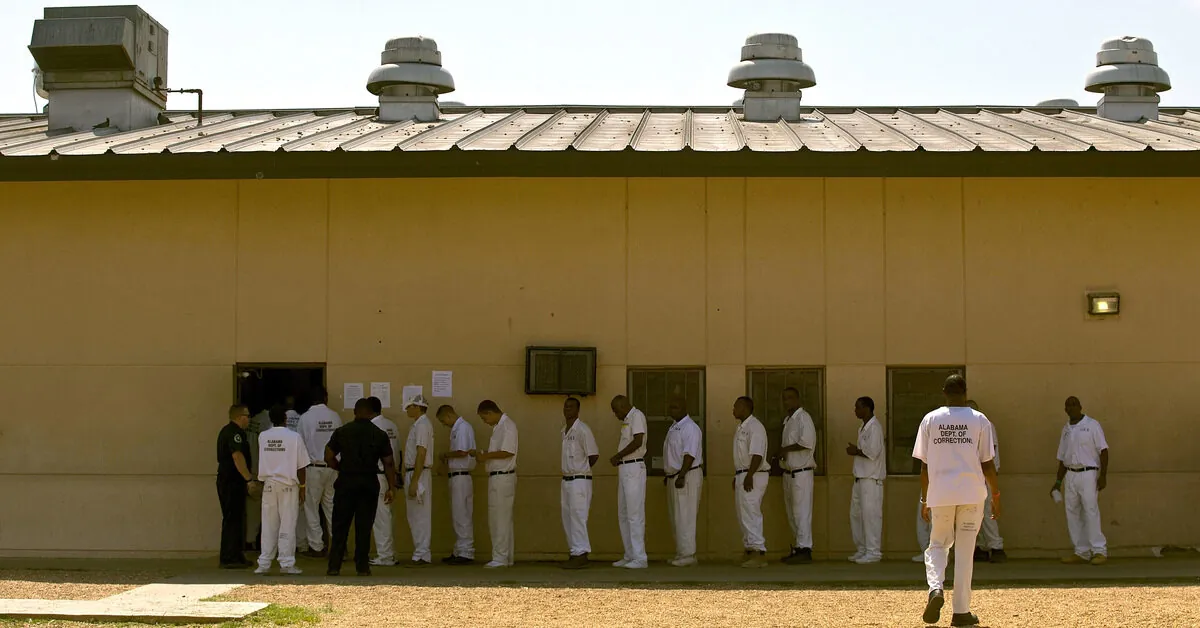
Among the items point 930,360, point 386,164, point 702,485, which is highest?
point 386,164

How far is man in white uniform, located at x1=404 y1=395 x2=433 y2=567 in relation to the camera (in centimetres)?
1380

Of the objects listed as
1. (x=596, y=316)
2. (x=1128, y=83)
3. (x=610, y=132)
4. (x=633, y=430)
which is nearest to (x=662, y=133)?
(x=610, y=132)

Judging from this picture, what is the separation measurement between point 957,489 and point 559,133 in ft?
23.6

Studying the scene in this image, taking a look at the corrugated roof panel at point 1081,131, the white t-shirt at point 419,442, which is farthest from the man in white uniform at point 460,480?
the corrugated roof panel at point 1081,131

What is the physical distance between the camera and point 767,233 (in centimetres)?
1423

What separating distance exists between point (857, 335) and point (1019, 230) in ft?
6.10

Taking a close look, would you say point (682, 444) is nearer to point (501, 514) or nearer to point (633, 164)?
point (501, 514)

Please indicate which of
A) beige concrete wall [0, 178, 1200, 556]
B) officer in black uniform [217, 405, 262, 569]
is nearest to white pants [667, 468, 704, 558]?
beige concrete wall [0, 178, 1200, 556]

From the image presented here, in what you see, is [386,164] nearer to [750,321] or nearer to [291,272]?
[291,272]

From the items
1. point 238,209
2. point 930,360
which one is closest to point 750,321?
point 930,360

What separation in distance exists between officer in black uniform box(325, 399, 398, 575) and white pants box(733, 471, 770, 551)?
3251 mm

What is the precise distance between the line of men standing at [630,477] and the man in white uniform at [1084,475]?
0.03 ft

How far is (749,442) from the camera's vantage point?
44.7 ft

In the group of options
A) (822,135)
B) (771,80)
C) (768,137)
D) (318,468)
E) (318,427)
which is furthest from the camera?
(771,80)
